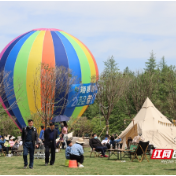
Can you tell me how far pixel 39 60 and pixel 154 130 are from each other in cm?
1105

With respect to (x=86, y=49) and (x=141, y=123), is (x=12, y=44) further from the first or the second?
(x=141, y=123)

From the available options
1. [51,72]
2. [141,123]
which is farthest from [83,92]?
[141,123]

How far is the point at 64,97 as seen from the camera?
28547mm

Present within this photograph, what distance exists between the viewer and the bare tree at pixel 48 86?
26.7m

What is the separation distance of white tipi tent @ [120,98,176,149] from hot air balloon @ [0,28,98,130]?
26.7 feet

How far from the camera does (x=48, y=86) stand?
26.9m

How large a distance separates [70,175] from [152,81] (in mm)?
29590

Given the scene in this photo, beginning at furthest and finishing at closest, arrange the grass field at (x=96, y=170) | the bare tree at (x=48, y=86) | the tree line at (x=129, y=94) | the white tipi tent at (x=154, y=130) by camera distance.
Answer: the tree line at (x=129, y=94) → the bare tree at (x=48, y=86) → the white tipi tent at (x=154, y=130) → the grass field at (x=96, y=170)

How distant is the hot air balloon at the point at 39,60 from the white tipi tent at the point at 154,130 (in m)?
8.13

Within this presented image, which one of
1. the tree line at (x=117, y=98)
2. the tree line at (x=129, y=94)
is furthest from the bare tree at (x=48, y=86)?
→ the tree line at (x=129, y=94)

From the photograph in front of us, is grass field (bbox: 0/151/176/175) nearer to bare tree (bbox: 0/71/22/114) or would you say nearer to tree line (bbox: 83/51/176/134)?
bare tree (bbox: 0/71/22/114)

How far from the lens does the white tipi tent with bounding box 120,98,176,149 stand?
21188mm

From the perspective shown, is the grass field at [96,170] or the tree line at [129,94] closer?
the grass field at [96,170]

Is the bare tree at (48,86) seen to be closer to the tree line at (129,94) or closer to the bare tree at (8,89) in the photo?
the bare tree at (8,89)
